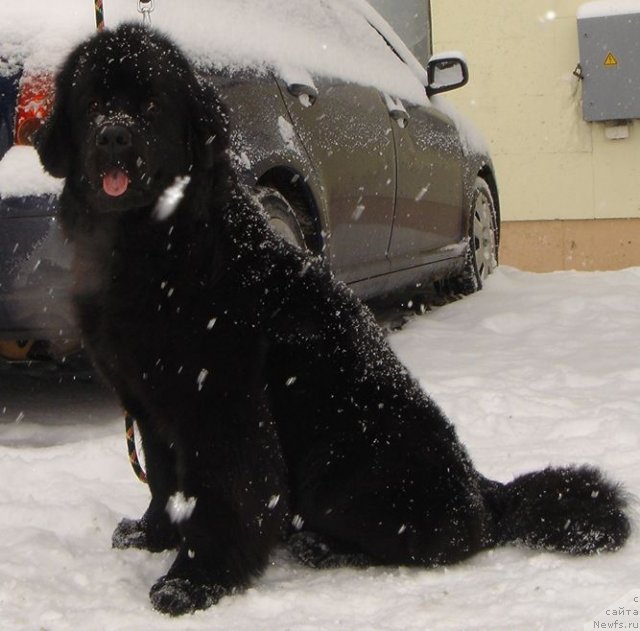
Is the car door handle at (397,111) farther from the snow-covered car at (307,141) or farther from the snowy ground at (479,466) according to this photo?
the snowy ground at (479,466)

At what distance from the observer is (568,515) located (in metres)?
2.72

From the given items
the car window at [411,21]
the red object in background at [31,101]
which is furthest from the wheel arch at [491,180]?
the red object in background at [31,101]

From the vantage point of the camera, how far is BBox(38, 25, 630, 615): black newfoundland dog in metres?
2.58

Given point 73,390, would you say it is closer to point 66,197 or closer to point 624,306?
point 66,197

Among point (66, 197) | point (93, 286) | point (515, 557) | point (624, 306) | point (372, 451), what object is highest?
point (66, 197)

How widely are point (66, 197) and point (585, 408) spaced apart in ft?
7.80

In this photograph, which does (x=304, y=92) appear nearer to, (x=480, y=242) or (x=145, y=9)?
(x=145, y=9)

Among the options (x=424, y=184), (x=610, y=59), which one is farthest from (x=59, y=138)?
(x=610, y=59)

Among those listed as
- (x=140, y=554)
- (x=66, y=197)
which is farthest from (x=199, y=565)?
(x=66, y=197)

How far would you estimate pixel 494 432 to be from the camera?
4.03 m

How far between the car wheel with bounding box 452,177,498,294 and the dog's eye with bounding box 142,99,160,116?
15.1 feet

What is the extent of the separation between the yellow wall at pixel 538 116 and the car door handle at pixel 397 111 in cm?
332

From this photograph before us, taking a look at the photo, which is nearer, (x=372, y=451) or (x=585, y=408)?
(x=372, y=451)

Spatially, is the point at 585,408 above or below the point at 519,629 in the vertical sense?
below
